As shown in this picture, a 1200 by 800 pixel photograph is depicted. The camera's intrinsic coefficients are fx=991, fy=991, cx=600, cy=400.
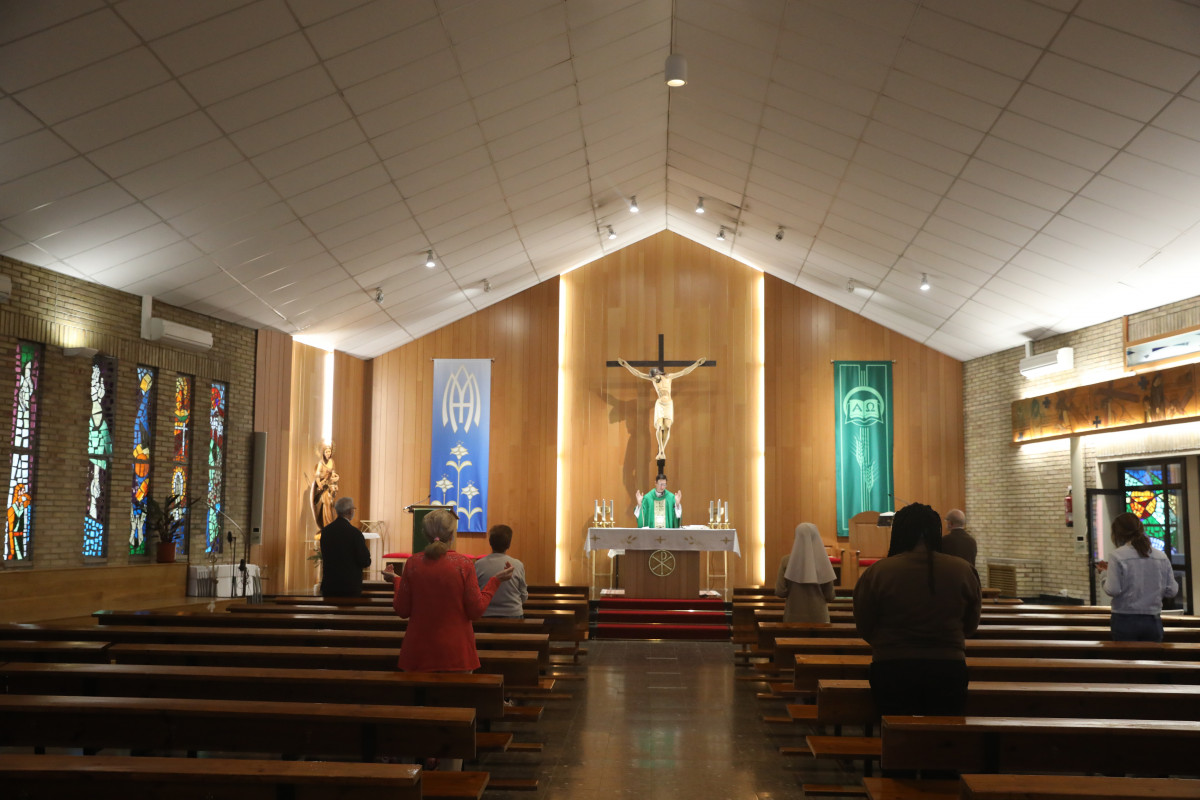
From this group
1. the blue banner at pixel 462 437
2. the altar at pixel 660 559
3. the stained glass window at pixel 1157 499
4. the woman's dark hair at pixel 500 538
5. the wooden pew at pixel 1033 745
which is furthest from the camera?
the blue banner at pixel 462 437

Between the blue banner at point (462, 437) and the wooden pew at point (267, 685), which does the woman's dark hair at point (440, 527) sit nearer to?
the wooden pew at point (267, 685)

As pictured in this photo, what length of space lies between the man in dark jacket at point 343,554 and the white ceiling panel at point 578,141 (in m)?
2.89

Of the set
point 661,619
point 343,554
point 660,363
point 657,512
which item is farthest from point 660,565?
point 343,554

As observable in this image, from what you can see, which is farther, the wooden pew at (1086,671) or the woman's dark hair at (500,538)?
the woman's dark hair at (500,538)

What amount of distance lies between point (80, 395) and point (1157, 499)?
10560 millimetres

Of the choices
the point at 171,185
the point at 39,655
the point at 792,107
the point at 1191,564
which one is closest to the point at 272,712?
the point at 39,655

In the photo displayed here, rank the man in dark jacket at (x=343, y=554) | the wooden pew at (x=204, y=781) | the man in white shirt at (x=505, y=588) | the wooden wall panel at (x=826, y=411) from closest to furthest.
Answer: the wooden pew at (x=204, y=781)
the man in white shirt at (x=505, y=588)
the man in dark jacket at (x=343, y=554)
the wooden wall panel at (x=826, y=411)

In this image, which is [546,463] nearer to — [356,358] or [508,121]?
[356,358]

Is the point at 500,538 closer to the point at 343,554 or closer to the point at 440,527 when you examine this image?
the point at 440,527

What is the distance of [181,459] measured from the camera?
10.4 m

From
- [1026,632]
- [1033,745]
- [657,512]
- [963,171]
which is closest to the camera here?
[1033,745]

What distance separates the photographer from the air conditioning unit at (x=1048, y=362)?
36.7 ft

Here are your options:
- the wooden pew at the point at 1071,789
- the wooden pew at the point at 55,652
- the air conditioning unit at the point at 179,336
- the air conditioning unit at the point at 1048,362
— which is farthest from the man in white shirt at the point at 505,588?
the air conditioning unit at the point at 1048,362

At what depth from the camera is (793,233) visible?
39.3 feet
